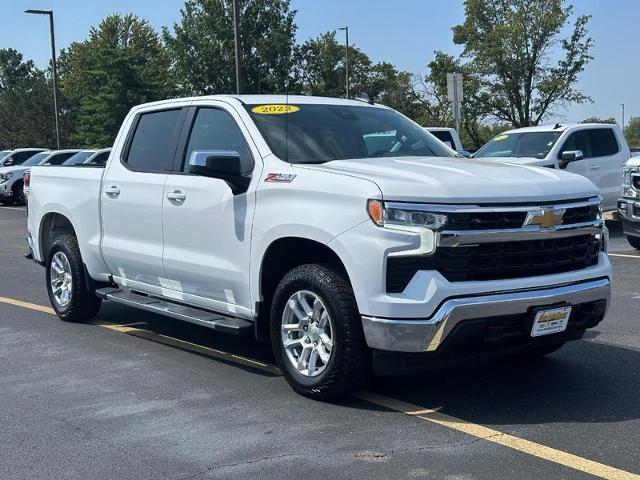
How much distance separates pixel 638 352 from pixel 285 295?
282cm

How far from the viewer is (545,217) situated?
4766mm

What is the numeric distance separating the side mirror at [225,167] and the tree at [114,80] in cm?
4524

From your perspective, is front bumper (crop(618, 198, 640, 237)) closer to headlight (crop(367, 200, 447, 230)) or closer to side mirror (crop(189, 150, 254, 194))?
side mirror (crop(189, 150, 254, 194))

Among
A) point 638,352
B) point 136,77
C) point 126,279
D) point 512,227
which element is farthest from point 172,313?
point 136,77

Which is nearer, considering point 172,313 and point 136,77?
point 172,313

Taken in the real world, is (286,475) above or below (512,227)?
below

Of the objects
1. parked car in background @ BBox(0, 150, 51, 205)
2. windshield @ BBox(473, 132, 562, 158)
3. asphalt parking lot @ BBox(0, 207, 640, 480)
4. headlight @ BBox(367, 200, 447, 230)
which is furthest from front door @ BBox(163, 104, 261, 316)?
parked car in background @ BBox(0, 150, 51, 205)

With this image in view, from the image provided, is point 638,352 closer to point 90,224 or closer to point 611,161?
point 90,224

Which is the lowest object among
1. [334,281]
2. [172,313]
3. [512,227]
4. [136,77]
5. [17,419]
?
[17,419]

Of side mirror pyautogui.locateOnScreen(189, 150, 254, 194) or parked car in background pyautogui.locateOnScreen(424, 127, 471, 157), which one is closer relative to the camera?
side mirror pyautogui.locateOnScreen(189, 150, 254, 194)

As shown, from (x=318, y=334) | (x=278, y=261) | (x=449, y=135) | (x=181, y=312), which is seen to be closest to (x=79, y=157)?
(x=449, y=135)

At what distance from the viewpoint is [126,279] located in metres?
6.87

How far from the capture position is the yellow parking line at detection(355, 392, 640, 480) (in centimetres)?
397

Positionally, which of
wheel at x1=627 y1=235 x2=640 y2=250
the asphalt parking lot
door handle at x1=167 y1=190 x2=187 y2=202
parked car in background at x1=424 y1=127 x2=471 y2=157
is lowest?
the asphalt parking lot
